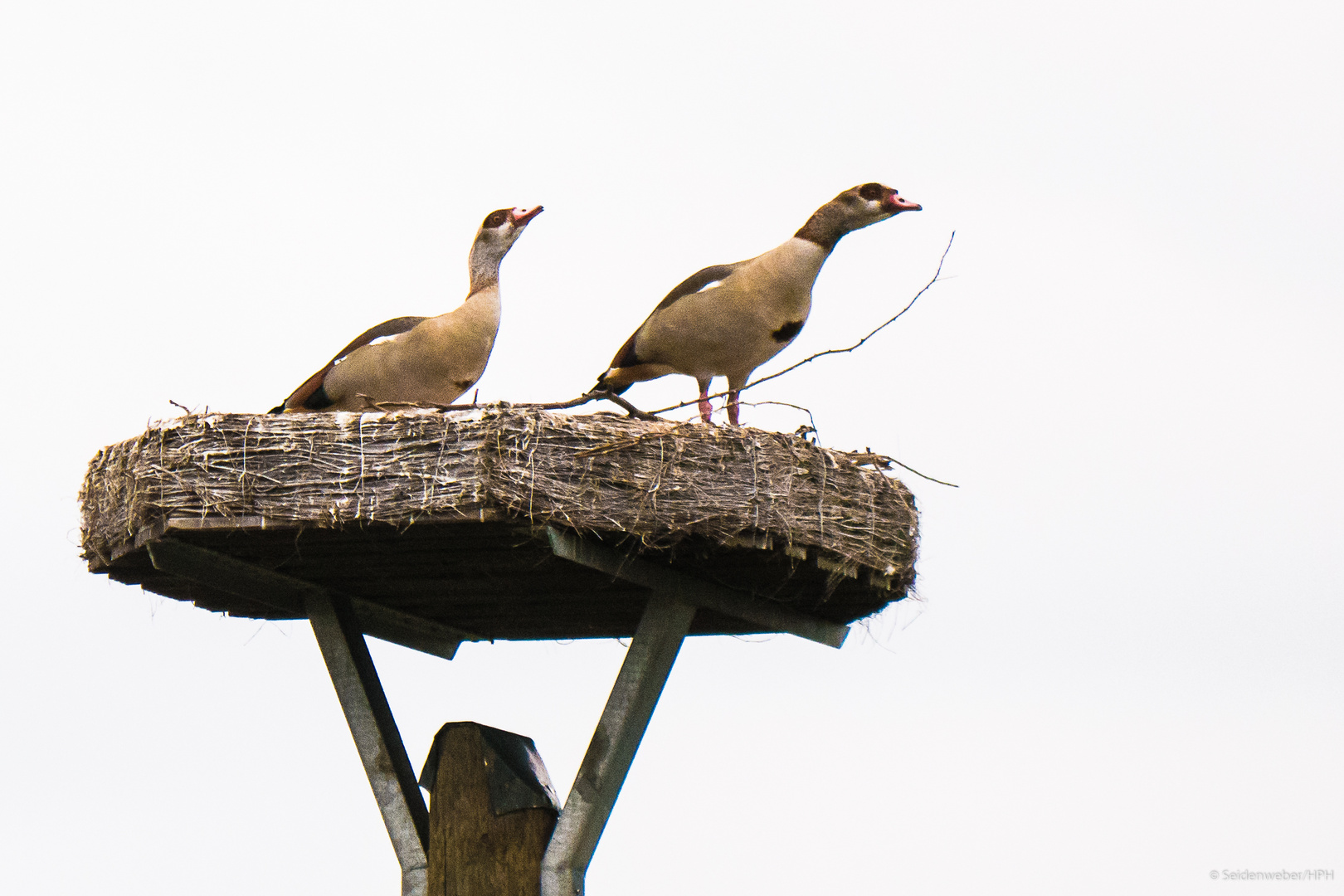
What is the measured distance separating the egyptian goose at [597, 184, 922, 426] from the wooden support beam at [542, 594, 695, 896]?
1.35m

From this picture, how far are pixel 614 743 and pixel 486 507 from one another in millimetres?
1147

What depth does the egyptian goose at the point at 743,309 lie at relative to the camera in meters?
7.40

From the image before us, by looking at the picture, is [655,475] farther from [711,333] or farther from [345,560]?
[711,333]

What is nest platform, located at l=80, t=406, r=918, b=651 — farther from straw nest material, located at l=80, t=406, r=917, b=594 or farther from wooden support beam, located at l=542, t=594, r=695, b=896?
wooden support beam, located at l=542, t=594, r=695, b=896

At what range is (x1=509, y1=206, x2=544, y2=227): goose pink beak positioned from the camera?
7699mm

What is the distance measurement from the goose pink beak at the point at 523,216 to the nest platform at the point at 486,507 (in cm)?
190

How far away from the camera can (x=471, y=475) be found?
17.8ft

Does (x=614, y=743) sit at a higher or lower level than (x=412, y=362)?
lower

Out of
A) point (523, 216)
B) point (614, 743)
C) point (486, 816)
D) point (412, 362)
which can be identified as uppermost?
point (523, 216)

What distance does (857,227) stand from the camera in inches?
304

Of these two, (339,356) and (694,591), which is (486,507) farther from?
(339,356)

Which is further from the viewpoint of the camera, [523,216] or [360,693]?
[523,216]

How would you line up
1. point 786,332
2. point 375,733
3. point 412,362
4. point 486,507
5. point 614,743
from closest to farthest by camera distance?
1. point 486,507
2. point 614,743
3. point 375,733
4. point 412,362
5. point 786,332

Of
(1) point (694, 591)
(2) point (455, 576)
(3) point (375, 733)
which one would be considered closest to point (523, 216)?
(2) point (455, 576)
